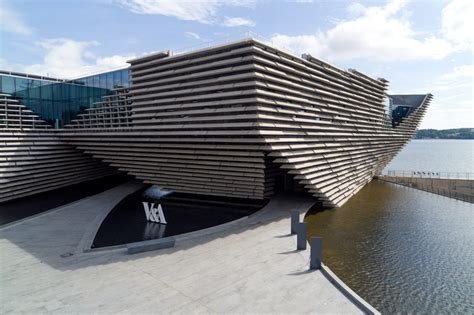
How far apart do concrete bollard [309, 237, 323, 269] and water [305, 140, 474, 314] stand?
1.06 m

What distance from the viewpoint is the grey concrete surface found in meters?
9.04

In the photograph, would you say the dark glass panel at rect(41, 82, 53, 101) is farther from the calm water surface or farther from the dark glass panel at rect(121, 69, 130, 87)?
the calm water surface

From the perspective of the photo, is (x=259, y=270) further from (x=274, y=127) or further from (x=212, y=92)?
(x=212, y=92)

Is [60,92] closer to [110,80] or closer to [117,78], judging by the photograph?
[110,80]

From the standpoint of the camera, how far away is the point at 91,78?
27594mm

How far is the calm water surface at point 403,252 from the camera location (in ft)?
33.1

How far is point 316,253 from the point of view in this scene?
11039 millimetres

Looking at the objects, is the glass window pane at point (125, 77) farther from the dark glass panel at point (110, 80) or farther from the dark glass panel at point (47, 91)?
the dark glass panel at point (47, 91)

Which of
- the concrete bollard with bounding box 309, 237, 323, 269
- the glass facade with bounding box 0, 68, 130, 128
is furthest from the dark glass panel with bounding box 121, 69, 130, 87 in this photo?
the concrete bollard with bounding box 309, 237, 323, 269

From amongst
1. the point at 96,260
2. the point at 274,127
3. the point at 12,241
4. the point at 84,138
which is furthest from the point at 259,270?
the point at 84,138

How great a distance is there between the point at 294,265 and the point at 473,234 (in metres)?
11.3

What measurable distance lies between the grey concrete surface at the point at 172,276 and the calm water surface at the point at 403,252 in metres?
1.76

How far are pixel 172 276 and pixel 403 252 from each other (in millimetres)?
9604

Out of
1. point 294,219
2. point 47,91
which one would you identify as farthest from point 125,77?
point 294,219
